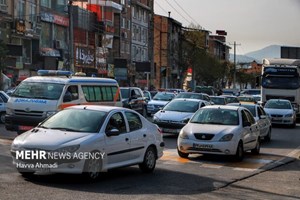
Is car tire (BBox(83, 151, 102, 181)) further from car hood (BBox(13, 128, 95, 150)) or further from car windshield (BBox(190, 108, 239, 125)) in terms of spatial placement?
car windshield (BBox(190, 108, 239, 125))

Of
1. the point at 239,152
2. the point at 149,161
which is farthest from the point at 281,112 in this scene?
the point at 149,161

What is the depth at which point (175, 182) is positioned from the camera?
37.8 ft

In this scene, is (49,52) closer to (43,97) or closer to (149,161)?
(43,97)

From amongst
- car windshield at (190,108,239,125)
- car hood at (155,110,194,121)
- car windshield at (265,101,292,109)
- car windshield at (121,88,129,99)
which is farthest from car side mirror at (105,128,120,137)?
car windshield at (265,101,292,109)

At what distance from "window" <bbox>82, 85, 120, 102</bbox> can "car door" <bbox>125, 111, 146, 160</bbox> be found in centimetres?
725

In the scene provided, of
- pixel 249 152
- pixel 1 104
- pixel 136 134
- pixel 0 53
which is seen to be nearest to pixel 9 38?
pixel 0 53

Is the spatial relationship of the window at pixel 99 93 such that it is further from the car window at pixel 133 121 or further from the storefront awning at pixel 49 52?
the storefront awning at pixel 49 52

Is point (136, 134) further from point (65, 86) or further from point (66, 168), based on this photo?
point (65, 86)

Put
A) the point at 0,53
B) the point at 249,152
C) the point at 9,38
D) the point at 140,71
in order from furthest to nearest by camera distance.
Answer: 1. the point at 140,71
2. the point at 9,38
3. the point at 0,53
4. the point at 249,152

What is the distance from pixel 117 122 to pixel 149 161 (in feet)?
4.74

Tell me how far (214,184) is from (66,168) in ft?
10.5

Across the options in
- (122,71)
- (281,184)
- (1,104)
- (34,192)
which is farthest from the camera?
(122,71)

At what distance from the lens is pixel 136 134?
1209 centimetres

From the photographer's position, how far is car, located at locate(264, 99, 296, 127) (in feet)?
102
